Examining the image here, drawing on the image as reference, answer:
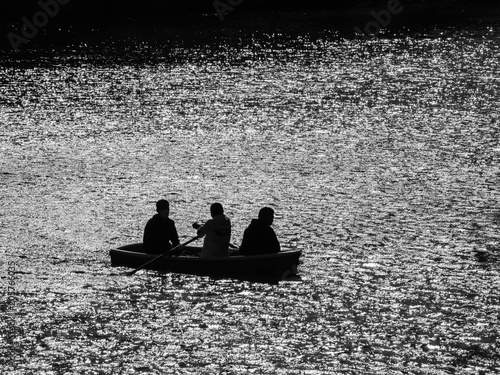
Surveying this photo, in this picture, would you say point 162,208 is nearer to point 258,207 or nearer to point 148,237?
point 148,237

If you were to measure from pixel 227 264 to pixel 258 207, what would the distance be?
344 inches

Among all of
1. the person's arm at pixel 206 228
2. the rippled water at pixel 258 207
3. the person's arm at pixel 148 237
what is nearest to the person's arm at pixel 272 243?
the rippled water at pixel 258 207

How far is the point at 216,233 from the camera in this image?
28.1 meters

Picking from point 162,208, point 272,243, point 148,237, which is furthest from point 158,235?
point 272,243

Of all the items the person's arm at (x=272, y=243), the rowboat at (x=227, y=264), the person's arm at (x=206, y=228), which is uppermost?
the person's arm at (x=206, y=228)

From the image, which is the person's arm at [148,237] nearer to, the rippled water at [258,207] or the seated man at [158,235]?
the seated man at [158,235]

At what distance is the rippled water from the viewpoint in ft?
78.7

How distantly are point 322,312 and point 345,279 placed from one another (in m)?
2.70

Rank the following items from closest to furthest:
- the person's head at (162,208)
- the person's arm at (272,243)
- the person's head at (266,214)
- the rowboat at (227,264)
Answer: the person's head at (266,214) → the rowboat at (227,264) → the person's arm at (272,243) → the person's head at (162,208)

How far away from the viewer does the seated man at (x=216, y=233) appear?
2797 centimetres

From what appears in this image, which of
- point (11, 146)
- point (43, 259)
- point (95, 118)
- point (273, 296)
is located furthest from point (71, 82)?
point (273, 296)

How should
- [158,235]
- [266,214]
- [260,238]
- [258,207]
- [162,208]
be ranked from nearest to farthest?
1. [266,214]
2. [260,238]
3. [162,208]
4. [158,235]
5. [258,207]

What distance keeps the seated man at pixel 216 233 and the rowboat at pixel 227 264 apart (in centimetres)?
33

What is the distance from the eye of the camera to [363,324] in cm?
2528
